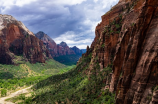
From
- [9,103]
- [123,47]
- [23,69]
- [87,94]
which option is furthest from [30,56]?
[123,47]

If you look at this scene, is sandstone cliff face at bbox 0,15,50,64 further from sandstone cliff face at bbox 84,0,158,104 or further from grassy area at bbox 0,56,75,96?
sandstone cliff face at bbox 84,0,158,104

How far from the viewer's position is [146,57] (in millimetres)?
24547

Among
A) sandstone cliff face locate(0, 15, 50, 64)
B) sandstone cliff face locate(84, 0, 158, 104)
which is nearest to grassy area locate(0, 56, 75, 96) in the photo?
sandstone cliff face locate(0, 15, 50, 64)

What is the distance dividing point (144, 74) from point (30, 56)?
184536 mm

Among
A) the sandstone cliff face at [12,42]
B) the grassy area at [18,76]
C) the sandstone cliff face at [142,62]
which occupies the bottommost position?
the grassy area at [18,76]

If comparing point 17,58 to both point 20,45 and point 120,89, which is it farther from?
point 120,89

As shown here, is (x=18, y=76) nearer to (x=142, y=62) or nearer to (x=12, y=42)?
(x=12, y=42)

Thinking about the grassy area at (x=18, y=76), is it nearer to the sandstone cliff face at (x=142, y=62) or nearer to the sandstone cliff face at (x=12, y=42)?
the sandstone cliff face at (x=12, y=42)

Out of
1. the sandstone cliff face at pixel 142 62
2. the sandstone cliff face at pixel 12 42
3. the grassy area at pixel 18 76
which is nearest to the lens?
the sandstone cliff face at pixel 142 62

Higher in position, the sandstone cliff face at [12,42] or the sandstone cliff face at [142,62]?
the sandstone cliff face at [12,42]

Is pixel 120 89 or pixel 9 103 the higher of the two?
pixel 120 89

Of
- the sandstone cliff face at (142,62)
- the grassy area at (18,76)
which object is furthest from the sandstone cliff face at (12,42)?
the sandstone cliff face at (142,62)

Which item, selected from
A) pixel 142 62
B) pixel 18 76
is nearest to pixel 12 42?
pixel 18 76

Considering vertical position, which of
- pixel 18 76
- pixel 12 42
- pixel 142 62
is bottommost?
pixel 18 76
